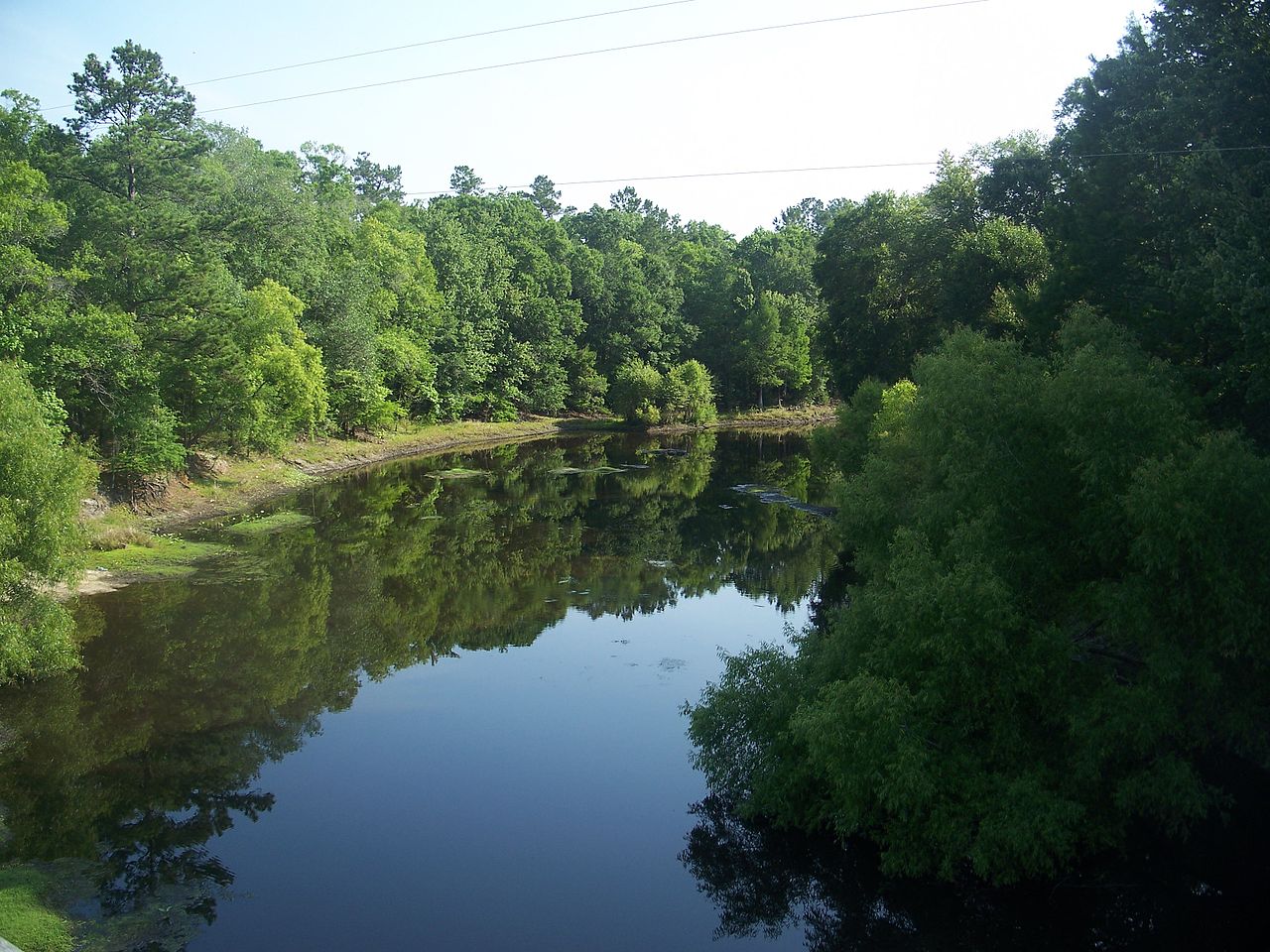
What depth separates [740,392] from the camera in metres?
98.5

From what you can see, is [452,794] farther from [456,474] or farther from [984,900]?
[456,474]

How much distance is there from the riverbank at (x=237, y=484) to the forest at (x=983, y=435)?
2.19m

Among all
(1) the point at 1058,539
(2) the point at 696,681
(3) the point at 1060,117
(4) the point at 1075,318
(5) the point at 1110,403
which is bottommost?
(2) the point at 696,681

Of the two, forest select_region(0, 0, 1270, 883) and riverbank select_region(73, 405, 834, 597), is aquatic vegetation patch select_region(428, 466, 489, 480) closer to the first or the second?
riverbank select_region(73, 405, 834, 597)

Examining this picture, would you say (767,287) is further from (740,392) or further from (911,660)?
(911,660)

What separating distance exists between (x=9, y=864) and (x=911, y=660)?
1360cm

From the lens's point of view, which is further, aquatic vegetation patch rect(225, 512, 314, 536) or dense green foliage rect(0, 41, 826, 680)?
aquatic vegetation patch rect(225, 512, 314, 536)

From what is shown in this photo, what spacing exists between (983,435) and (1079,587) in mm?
3072

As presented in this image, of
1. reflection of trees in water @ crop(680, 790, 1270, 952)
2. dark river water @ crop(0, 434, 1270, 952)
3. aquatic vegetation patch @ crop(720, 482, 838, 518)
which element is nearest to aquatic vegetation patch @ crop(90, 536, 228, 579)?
dark river water @ crop(0, 434, 1270, 952)

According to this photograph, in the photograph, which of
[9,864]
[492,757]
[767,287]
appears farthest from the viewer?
[767,287]

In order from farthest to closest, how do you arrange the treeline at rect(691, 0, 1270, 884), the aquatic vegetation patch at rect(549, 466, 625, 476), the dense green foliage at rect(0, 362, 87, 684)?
the aquatic vegetation patch at rect(549, 466, 625, 476) < the dense green foliage at rect(0, 362, 87, 684) < the treeline at rect(691, 0, 1270, 884)

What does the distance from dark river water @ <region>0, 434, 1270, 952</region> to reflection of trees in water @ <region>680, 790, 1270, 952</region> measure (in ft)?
0.14

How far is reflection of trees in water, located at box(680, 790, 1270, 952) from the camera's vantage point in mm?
13266

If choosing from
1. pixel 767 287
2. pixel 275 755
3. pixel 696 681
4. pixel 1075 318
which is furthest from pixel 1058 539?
pixel 767 287
